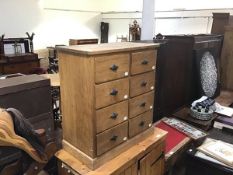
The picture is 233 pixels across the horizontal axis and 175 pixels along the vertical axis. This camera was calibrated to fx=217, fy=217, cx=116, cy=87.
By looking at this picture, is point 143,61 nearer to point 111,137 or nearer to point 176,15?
point 111,137

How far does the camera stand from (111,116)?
1.19 metres

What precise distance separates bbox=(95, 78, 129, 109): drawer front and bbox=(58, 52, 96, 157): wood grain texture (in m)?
0.03

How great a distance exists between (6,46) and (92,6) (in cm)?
316

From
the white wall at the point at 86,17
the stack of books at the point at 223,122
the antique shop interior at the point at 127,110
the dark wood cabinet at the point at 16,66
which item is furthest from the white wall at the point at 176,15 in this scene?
the dark wood cabinet at the point at 16,66

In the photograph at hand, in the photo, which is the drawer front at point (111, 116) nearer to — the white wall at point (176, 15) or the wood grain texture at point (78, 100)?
the wood grain texture at point (78, 100)

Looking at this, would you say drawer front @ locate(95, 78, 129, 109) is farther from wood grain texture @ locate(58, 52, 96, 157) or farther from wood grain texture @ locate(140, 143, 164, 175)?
wood grain texture @ locate(140, 143, 164, 175)

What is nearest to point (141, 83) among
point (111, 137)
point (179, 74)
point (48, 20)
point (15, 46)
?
point (111, 137)

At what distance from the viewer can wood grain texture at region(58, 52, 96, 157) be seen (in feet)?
3.51

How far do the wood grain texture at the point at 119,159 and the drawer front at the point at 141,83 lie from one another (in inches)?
13.5

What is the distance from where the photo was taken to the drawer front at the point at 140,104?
1314 mm

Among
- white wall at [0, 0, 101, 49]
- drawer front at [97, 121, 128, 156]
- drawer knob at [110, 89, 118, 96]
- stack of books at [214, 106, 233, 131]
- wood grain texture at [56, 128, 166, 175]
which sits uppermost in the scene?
white wall at [0, 0, 101, 49]

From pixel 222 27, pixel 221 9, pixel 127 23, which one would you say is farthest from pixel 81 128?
pixel 127 23

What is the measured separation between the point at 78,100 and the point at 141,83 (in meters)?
0.41

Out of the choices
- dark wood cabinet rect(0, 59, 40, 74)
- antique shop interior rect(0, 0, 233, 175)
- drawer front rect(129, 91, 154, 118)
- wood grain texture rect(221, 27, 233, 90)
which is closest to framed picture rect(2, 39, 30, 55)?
dark wood cabinet rect(0, 59, 40, 74)
